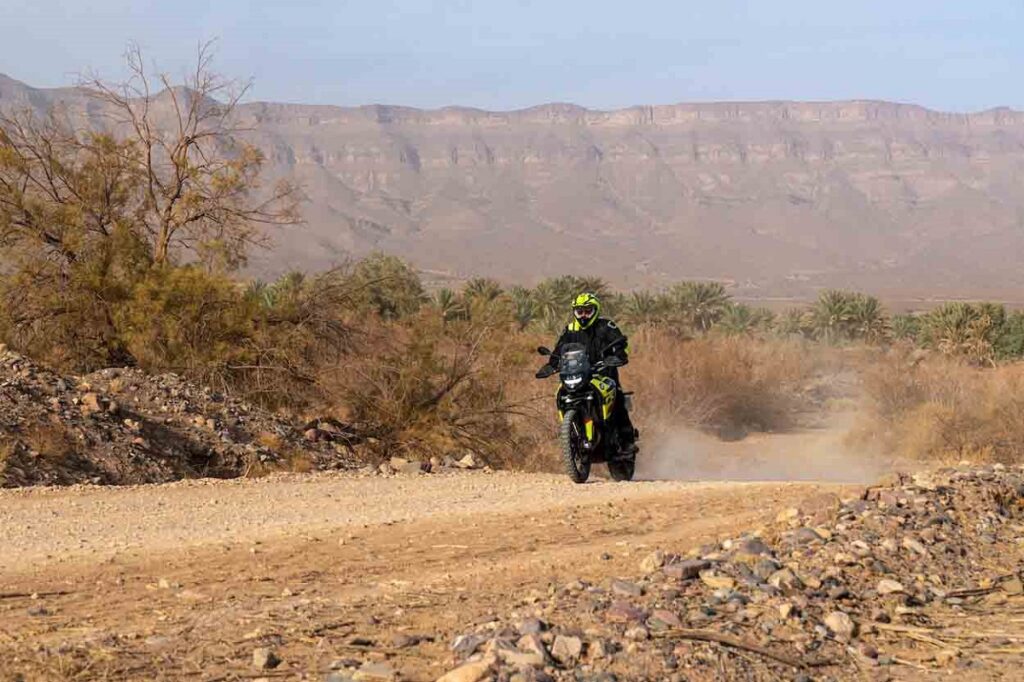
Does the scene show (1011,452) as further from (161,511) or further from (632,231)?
(632,231)

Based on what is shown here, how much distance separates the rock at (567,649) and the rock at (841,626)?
1.50 meters

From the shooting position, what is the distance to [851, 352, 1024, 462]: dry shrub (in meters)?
29.2

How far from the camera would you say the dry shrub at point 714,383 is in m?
34.7

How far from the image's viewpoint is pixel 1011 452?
28.2m

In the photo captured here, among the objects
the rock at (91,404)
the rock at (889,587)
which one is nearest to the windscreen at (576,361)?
the rock at (91,404)

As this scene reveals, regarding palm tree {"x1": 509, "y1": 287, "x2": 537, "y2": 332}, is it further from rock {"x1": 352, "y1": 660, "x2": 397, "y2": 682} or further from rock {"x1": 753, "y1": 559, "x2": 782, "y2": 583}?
rock {"x1": 352, "y1": 660, "x2": 397, "y2": 682}

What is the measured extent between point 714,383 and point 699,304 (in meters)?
21.1

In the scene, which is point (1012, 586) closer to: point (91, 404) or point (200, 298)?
point (91, 404)

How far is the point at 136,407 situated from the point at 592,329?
5.23 meters

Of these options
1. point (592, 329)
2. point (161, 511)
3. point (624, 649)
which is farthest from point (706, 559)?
point (592, 329)

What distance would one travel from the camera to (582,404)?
13.6m

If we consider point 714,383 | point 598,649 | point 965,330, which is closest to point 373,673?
point 598,649

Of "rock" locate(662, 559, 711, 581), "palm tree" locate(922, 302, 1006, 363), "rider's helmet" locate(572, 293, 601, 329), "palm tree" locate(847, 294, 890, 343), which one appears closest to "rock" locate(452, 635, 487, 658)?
"rock" locate(662, 559, 711, 581)

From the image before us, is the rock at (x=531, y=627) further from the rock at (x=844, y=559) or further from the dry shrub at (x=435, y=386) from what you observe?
the dry shrub at (x=435, y=386)
